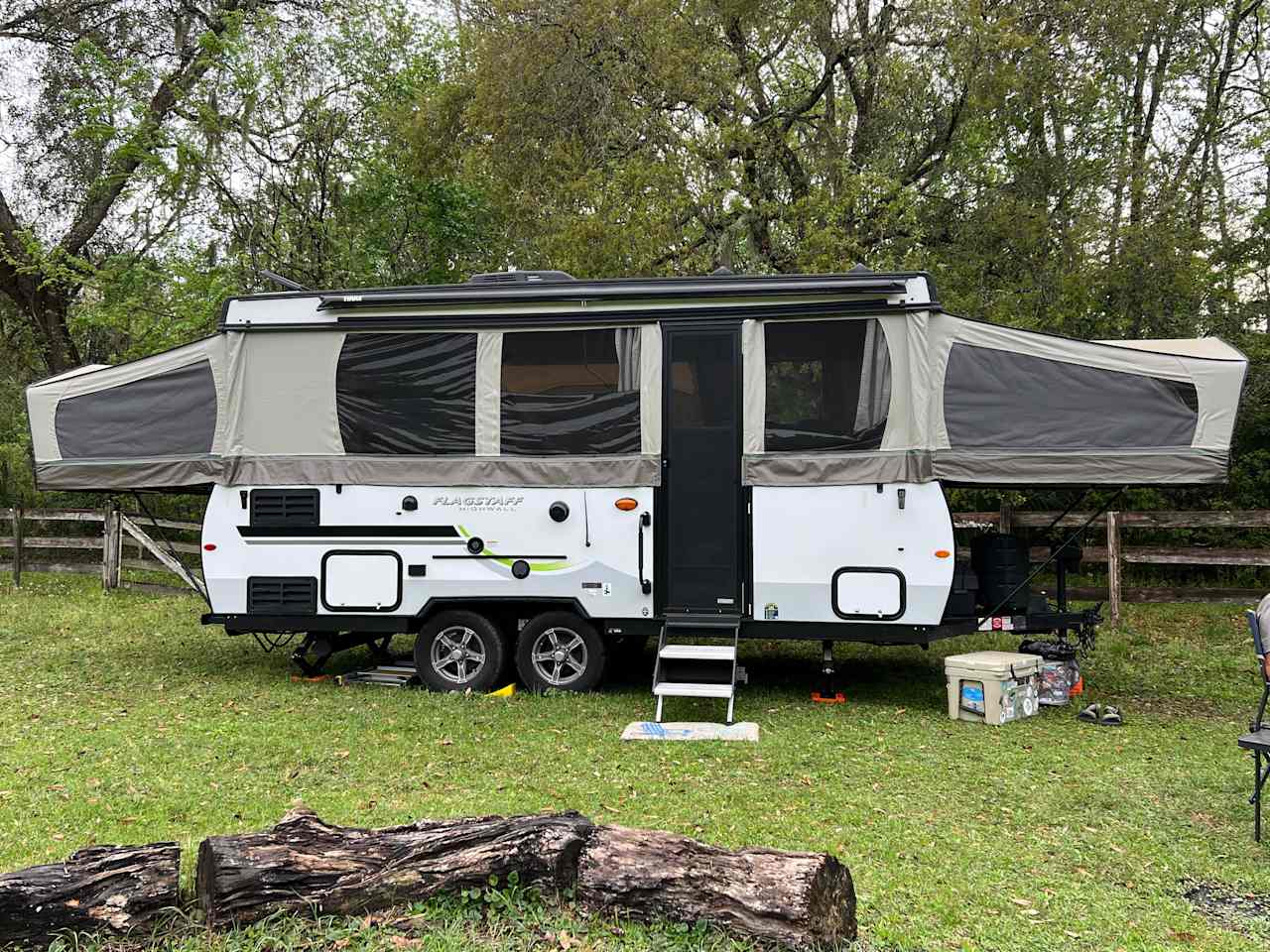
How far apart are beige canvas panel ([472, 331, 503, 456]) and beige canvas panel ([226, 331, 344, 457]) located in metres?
1.12

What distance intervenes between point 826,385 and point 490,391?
98.7 inches

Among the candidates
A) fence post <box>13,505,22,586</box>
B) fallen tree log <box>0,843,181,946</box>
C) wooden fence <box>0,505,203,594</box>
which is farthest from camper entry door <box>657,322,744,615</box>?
fence post <box>13,505,22,586</box>

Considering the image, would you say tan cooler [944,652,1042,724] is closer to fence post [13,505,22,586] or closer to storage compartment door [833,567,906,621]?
storage compartment door [833,567,906,621]

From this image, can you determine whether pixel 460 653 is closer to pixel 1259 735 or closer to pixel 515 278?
pixel 515 278

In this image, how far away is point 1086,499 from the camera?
14328 mm

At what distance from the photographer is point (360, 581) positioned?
27.7ft

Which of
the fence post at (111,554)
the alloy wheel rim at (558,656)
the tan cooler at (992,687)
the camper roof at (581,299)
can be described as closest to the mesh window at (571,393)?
the camper roof at (581,299)

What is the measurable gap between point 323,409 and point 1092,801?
236 inches

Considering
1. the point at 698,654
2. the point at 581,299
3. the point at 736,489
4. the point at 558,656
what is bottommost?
the point at 558,656

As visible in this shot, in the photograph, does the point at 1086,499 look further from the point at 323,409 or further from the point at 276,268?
the point at 276,268

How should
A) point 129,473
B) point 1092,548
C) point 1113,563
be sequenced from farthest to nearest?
1. point 1092,548
2. point 1113,563
3. point 129,473

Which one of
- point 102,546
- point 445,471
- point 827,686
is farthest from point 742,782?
point 102,546

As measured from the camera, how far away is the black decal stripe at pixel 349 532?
27.4 ft

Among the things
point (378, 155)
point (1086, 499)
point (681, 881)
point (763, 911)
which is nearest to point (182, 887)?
point (681, 881)
